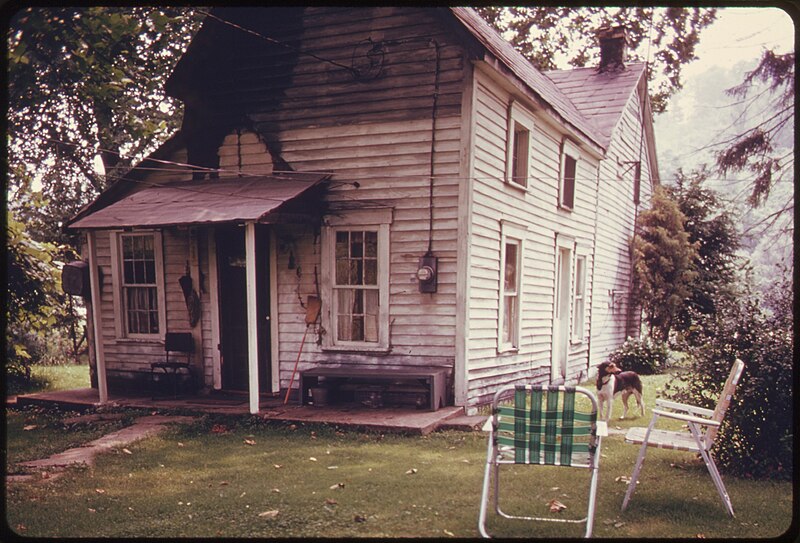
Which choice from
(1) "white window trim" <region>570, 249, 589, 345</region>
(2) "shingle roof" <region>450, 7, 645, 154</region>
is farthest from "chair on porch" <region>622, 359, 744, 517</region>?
(2) "shingle roof" <region>450, 7, 645, 154</region>

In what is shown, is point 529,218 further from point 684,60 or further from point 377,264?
point 684,60

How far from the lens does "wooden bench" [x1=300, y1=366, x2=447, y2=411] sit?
761 centimetres

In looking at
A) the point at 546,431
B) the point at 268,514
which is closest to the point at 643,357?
the point at 546,431

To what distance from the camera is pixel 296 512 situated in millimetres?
4449

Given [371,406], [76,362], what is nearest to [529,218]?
[371,406]

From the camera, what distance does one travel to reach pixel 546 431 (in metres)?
4.21

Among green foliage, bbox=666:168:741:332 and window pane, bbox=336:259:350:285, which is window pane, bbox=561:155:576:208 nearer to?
window pane, bbox=336:259:350:285

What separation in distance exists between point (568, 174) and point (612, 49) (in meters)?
5.80

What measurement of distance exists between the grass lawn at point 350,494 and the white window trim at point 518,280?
2614mm

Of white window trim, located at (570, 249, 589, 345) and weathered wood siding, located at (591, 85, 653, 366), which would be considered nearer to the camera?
white window trim, located at (570, 249, 589, 345)

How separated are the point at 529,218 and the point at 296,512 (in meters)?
6.75

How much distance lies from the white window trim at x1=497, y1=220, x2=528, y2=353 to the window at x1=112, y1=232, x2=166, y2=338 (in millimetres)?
5284

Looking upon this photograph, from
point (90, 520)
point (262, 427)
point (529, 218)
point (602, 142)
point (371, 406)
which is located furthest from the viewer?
point (602, 142)

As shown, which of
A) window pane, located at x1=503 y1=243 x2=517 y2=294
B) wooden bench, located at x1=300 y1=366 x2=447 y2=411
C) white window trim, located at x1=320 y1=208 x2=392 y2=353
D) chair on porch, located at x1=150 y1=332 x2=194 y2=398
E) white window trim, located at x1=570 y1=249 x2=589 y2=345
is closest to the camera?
wooden bench, located at x1=300 y1=366 x2=447 y2=411
